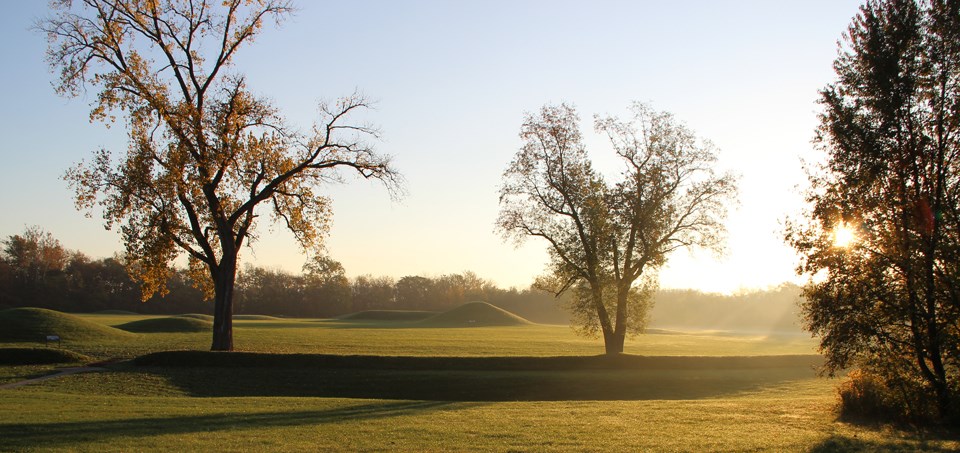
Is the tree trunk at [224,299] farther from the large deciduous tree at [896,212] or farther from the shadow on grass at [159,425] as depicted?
the large deciduous tree at [896,212]

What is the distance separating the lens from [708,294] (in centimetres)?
15050

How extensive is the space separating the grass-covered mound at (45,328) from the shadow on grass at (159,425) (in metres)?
25.5

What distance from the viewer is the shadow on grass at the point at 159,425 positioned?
44.4 feet

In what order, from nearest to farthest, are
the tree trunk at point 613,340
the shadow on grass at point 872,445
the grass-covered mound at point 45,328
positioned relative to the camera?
the shadow on grass at point 872,445
the tree trunk at point 613,340
the grass-covered mound at point 45,328

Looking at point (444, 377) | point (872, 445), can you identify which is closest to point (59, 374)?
point (444, 377)

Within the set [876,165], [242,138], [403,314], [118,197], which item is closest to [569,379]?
[876,165]

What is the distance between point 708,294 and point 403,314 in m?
86.4

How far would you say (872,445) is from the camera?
15.0 m

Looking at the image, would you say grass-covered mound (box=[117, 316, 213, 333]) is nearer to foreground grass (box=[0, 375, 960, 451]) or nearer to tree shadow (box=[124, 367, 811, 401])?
tree shadow (box=[124, 367, 811, 401])

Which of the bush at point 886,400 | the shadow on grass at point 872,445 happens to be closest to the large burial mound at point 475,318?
the bush at point 886,400

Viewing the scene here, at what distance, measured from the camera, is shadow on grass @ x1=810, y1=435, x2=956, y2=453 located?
14.4 metres

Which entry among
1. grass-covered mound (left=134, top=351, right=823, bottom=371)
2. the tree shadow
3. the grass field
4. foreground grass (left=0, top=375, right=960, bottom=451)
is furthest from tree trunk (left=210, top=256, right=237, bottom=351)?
foreground grass (left=0, top=375, right=960, bottom=451)

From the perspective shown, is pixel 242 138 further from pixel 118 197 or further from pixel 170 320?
pixel 170 320

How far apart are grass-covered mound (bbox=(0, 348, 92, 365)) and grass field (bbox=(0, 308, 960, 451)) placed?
3.96ft
